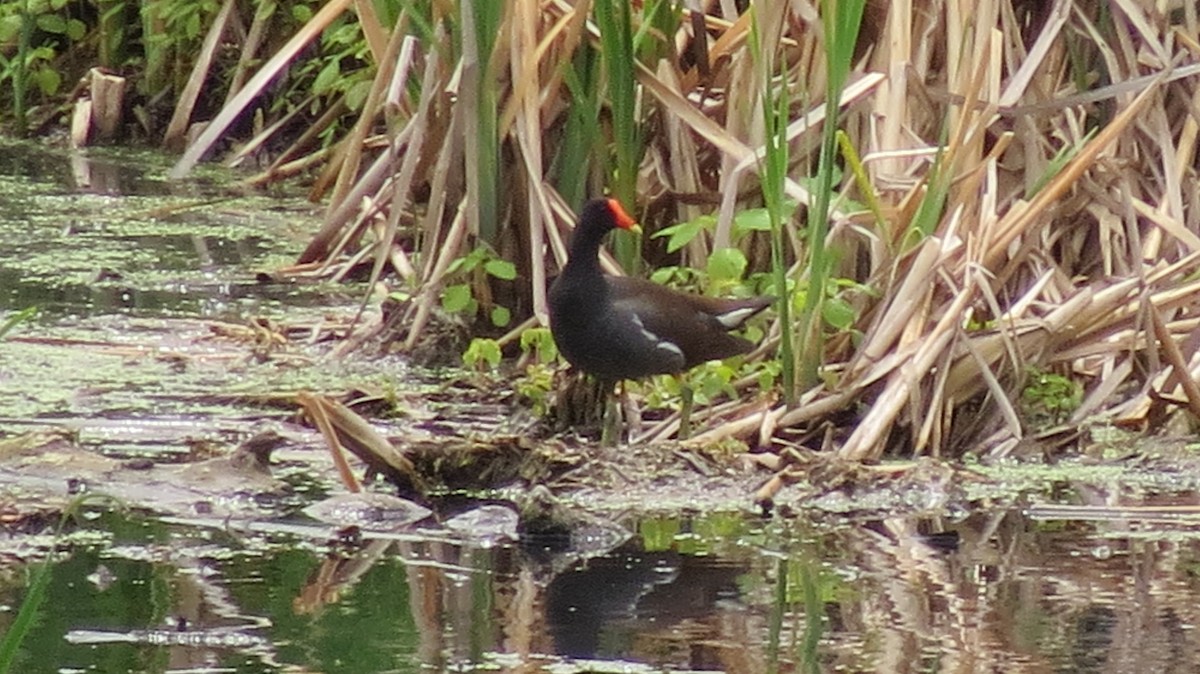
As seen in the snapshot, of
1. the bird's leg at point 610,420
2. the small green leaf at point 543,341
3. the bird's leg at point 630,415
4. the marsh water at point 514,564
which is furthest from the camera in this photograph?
the small green leaf at point 543,341

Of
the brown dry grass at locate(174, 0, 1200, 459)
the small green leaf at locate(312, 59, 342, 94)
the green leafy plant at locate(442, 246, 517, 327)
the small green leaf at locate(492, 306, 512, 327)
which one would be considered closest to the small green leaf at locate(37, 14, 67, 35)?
the small green leaf at locate(312, 59, 342, 94)

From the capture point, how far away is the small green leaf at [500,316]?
17.8 feet

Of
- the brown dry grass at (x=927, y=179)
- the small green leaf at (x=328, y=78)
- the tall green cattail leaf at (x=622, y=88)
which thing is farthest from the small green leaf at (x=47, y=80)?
the tall green cattail leaf at (x=622, y=88)

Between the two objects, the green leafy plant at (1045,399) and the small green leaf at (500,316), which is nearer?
the green leafy plant at (1045,399)

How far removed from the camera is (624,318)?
4.67 metres

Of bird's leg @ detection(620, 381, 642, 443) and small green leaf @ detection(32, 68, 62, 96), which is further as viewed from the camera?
small green leaf @ detection(32, 68, 62, 96)

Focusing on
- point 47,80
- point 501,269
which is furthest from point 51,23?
point 501,269

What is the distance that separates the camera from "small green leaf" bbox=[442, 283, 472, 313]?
5355 millimetres

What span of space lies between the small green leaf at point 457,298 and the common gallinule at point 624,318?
0.56m

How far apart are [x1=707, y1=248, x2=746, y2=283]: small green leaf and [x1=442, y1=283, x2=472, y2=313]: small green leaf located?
24.9 inches

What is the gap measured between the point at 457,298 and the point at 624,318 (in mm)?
786

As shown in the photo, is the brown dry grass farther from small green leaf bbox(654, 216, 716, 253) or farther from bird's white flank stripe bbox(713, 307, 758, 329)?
bird's white flank stripe bbox(713, 307, 758, 329)

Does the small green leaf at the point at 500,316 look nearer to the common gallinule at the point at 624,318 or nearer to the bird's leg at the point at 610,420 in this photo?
the common gallinule at the point at 624,318

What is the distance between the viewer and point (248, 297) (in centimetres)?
631
